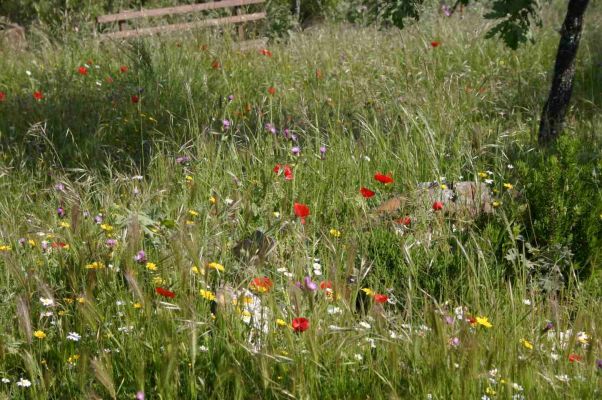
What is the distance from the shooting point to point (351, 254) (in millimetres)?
2490

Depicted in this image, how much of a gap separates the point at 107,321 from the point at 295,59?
198 inches

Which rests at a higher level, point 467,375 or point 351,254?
point 351,254

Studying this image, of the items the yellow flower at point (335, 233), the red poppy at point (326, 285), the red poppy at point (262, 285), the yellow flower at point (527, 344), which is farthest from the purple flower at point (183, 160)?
the yellow flower at point (527, 344)

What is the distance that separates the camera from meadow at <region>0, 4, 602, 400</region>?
237 centimetres

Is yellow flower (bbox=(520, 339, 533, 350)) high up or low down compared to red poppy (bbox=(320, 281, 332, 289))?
down

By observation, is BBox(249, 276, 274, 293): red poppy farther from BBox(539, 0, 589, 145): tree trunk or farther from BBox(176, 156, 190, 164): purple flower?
BBox(539, 0, 589, 145): tree trunk

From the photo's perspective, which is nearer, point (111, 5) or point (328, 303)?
point (328, 303)

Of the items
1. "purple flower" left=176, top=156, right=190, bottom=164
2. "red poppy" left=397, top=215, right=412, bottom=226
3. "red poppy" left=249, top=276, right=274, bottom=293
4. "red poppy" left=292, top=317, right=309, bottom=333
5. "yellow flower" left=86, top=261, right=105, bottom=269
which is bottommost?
"red poppy" left=397, top=215, right=412, bottom=226

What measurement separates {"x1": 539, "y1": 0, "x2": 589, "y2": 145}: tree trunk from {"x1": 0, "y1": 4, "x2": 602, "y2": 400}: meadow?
160 millimetres

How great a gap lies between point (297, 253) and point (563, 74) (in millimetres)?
2616

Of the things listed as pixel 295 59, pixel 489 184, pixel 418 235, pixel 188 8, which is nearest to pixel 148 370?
pixel 418 235

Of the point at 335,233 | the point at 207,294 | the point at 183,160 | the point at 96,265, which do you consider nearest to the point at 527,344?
the point at 207,294

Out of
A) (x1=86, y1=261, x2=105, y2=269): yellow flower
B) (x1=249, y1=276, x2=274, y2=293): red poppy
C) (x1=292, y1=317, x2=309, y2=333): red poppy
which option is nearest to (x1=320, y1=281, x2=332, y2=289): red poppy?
(x1=249, y1=276, x2=274, y2=293): red poppy

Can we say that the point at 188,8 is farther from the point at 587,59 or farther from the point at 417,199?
the point at 417,199
